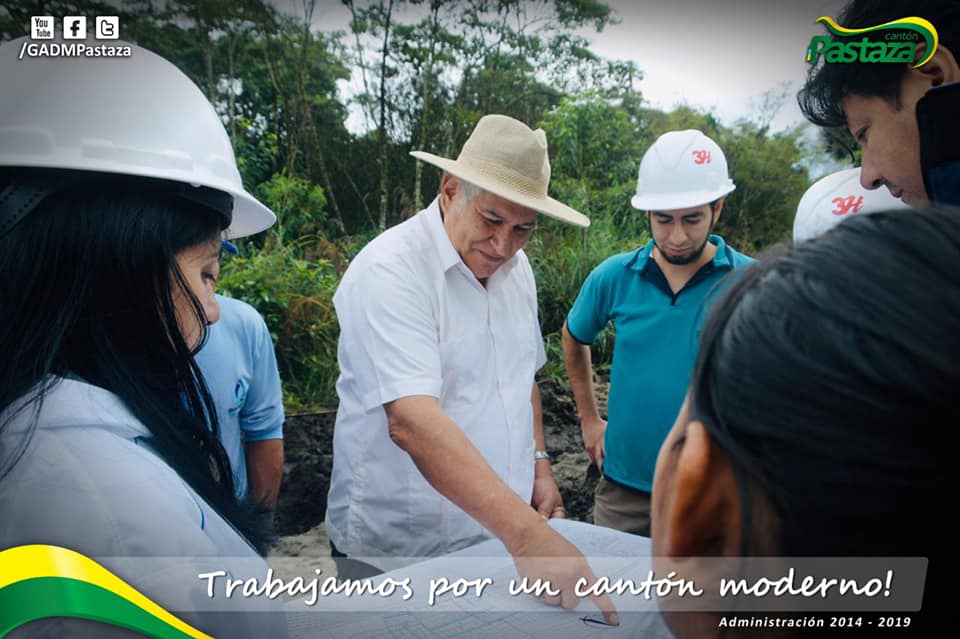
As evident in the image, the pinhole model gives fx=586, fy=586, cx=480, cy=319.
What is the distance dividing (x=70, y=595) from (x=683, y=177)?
6.65 ft

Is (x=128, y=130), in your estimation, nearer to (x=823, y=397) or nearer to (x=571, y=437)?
(x=823, y=397)

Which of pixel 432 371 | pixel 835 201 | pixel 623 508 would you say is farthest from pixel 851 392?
pixel 623 508

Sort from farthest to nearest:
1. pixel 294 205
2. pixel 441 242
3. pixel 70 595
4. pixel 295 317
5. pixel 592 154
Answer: pixel 592 154 → pixel 294 205 → pixel 295 317 → pixel 441 242 → pixel 70 595

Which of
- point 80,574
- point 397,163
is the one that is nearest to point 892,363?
point 80,574

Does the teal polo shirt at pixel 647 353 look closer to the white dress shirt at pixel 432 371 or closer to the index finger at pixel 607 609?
the white dress shirt at pixel 432 371

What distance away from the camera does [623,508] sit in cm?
205

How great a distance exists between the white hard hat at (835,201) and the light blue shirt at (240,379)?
55.6 inches

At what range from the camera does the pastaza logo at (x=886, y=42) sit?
3.02 ft

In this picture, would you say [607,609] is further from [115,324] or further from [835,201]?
[835,201]

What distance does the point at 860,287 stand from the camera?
40cm

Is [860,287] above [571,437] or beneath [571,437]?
above

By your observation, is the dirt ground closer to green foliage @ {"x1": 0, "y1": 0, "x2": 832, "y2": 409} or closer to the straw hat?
green foliage @ {"x1": 0, "y1": 0, "x2": 832, "y2": 409}

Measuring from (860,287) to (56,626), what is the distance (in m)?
0.84

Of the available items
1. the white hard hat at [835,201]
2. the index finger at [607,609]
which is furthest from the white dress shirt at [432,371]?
the white hard hat at [835,201]
